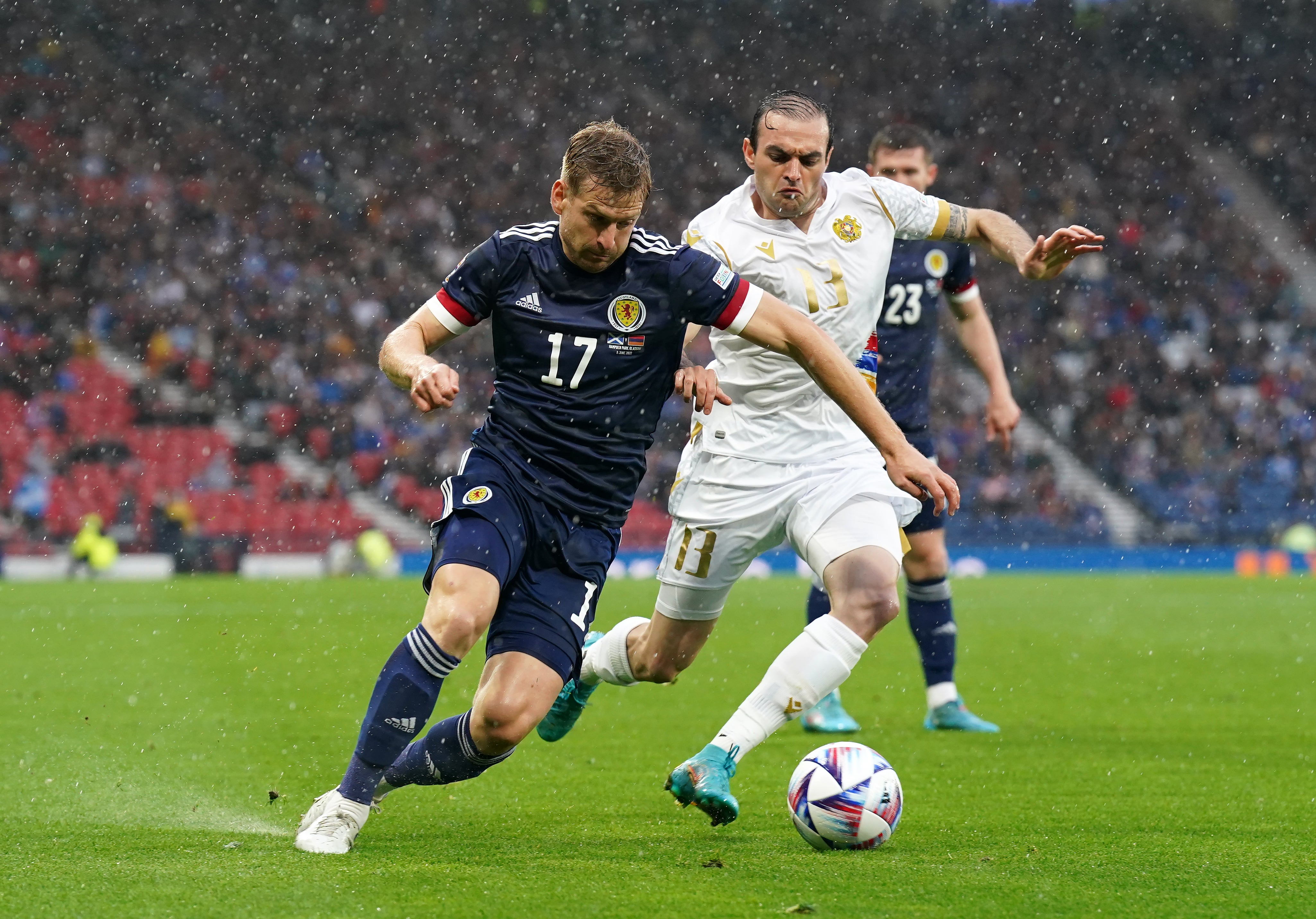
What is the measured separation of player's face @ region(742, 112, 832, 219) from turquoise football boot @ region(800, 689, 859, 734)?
9.88 feet

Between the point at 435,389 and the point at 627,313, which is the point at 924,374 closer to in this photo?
the point at 627,313

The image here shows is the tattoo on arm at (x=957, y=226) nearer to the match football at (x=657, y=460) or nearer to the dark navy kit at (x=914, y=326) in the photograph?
the match football at (x=657, y=460)

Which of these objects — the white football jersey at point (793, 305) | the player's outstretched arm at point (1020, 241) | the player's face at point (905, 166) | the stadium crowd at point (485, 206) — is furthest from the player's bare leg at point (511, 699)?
the stadium crowd at point (485, 206)

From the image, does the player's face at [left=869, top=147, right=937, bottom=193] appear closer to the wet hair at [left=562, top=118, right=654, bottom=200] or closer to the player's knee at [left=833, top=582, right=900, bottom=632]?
the player's knee at [left=833, top=582, right=900, bottom=632]

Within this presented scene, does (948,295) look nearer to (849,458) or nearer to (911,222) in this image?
(911,222)

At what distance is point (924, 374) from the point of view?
7746mm

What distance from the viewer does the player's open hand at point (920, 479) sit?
182 inches

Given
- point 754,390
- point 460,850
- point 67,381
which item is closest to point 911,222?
point 754,390

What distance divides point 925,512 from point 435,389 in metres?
4.40

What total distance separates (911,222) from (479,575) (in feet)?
7.98

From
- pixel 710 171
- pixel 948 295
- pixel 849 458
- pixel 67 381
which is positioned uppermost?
pixel 710 171

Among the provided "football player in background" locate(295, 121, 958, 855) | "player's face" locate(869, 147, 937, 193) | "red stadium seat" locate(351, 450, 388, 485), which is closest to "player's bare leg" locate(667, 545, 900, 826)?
"football player in background" locate(295, 121, 958, 855)

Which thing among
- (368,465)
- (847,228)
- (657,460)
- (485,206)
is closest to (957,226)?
(847,228)

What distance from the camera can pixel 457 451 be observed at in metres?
24.2
